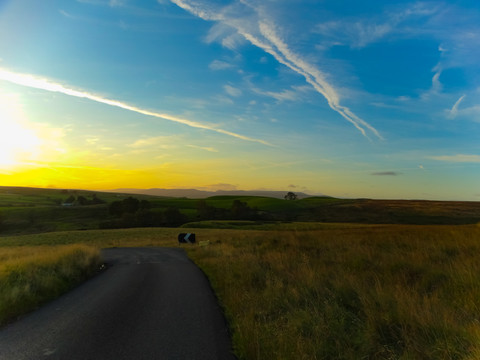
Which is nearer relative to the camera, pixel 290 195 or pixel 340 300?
pixel 340 300

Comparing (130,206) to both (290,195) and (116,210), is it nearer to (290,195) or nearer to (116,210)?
(116,210)

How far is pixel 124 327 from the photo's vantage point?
6766 mm

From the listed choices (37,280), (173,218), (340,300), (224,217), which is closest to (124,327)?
(340,300)

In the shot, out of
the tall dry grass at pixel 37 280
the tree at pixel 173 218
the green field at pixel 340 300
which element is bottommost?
the tree at pixel 173 218

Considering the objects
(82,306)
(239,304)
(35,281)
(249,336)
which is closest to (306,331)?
(249,336)

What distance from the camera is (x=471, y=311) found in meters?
5.54

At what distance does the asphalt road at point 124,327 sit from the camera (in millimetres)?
5469

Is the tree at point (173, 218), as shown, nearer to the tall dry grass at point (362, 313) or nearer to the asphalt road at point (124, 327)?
the asphalt road at point (124, 327)

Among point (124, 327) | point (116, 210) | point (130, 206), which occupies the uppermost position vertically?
point (124, 327)

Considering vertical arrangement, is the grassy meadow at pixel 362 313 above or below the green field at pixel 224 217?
above

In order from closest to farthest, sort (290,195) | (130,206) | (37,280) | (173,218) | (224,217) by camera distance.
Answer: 1. (37,280)
2. (173,218)
3. (224,217)
4. (130,206)
5. (290,195)

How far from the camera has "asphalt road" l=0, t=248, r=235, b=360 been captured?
547 cm

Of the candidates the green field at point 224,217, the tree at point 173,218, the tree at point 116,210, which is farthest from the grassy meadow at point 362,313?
the tree at point 116,210

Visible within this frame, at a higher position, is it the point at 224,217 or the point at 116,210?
the point at 116,210
